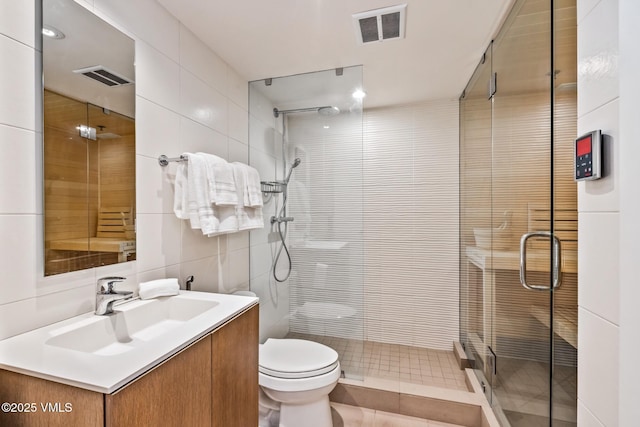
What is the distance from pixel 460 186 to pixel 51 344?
8.95ft

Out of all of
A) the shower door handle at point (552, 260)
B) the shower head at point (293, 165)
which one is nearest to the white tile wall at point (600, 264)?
the shower door handle at point (552, 260)

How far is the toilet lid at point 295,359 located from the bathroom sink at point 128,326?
0.62 metres

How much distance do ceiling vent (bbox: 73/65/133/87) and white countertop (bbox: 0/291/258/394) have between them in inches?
35.3

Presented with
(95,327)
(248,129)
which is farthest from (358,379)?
(248,129)

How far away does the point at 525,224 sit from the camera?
4.55ft

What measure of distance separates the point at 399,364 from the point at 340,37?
239 cm

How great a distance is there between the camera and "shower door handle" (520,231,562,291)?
114 cm

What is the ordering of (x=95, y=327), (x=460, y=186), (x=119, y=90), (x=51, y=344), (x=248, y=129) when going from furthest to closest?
1. (x=460, y=186)
2. (x=248, y=129)
3. (x=119, y=90)
4. (x=95, y=327)
5. (x=51, y=344)

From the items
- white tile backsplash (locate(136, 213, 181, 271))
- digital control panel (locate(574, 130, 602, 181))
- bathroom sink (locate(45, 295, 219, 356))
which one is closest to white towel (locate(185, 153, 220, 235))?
white tile backsplash (locate(136, 213, 181, 271))

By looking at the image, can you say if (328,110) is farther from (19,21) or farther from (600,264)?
(600,264)

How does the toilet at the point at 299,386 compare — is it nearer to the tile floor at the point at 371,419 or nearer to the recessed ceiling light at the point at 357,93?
the tile floor at the point at 371,419

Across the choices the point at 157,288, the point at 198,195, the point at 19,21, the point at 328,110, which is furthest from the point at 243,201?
the point at 19,21

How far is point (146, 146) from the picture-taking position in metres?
1.37

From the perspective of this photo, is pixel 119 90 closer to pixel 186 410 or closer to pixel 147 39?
pixel 147 39
